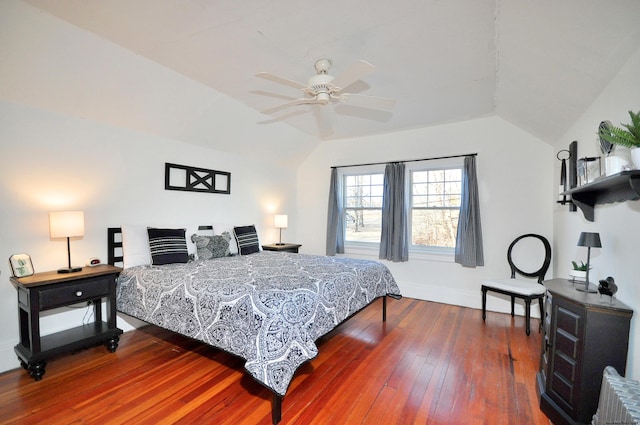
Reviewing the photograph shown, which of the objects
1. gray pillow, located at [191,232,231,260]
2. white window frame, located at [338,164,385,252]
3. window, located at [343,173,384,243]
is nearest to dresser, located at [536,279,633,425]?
white window frame, located at [338,164,385,252]

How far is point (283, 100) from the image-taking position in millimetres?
3516

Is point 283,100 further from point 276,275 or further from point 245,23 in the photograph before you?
point 276,275

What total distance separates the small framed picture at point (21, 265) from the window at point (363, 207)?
426 centimetres

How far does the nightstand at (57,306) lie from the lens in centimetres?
225

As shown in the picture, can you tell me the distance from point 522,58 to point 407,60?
0.88 meters

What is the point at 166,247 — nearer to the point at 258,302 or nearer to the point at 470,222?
the point at 258,302

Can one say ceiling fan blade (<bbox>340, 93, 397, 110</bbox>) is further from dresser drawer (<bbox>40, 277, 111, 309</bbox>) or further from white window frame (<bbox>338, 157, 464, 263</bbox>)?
dresser drawer (<bbox>40, 277, 111, 309</bbox>)

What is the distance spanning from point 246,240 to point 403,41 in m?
3.17

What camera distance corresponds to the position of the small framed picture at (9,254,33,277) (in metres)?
2.39

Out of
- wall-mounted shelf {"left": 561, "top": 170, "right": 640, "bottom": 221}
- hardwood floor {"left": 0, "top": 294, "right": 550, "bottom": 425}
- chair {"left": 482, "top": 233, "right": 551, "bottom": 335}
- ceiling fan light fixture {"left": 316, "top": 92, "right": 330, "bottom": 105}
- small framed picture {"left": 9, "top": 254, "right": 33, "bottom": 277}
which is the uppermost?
ceiling fan light fixture {"left": 316, "top": 92, "right": 330, "bottom": 105}

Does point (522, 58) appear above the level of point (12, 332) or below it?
above

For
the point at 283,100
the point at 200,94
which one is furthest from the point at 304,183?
the point at 200,94

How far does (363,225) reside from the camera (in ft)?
17.4

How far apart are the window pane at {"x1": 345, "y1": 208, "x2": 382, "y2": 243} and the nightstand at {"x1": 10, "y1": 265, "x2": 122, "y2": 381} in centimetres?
371
